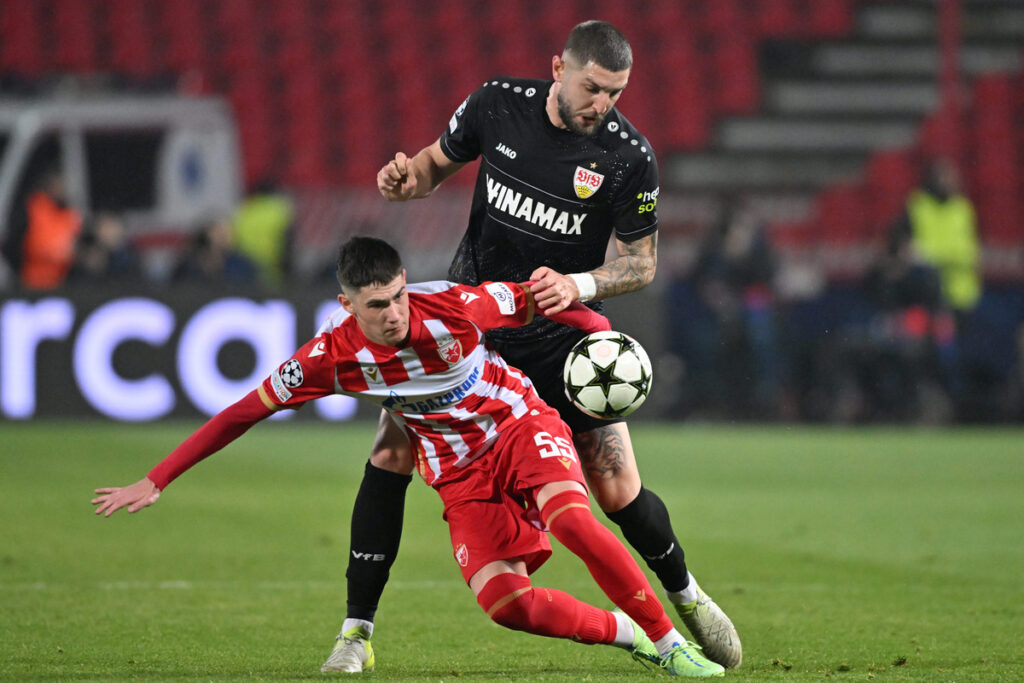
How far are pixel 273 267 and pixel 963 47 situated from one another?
9.11 metres

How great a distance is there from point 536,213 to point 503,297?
434 mm

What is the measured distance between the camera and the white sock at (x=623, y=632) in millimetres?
4223

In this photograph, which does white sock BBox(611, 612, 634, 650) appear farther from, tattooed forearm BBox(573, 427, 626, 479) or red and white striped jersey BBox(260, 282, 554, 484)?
red and white striped jersey BBox(260, 282, 554, 484)

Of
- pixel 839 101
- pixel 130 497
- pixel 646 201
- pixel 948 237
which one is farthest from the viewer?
pixel 839 101

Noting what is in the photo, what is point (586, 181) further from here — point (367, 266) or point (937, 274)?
point (937, 274)

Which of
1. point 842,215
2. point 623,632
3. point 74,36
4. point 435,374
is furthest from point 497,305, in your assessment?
point 74,36

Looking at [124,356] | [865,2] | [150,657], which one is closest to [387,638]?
[150,657]

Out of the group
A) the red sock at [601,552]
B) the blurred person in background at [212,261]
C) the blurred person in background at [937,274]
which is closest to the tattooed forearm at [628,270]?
the red sock at [601,552]

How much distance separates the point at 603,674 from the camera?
423 centimetres

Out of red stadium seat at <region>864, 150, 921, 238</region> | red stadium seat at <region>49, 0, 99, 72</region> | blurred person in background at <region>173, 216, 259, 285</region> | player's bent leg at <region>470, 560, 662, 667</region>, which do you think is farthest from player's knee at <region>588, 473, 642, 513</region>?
red stadium seat at <region>49, 0, 99, 72</region>

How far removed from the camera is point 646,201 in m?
4.54

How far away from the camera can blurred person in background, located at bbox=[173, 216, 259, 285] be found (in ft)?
38.8

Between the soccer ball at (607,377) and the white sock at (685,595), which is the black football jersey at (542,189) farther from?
the white sock at (685,595)

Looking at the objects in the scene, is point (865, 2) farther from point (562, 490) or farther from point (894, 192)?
point (562, 490)
